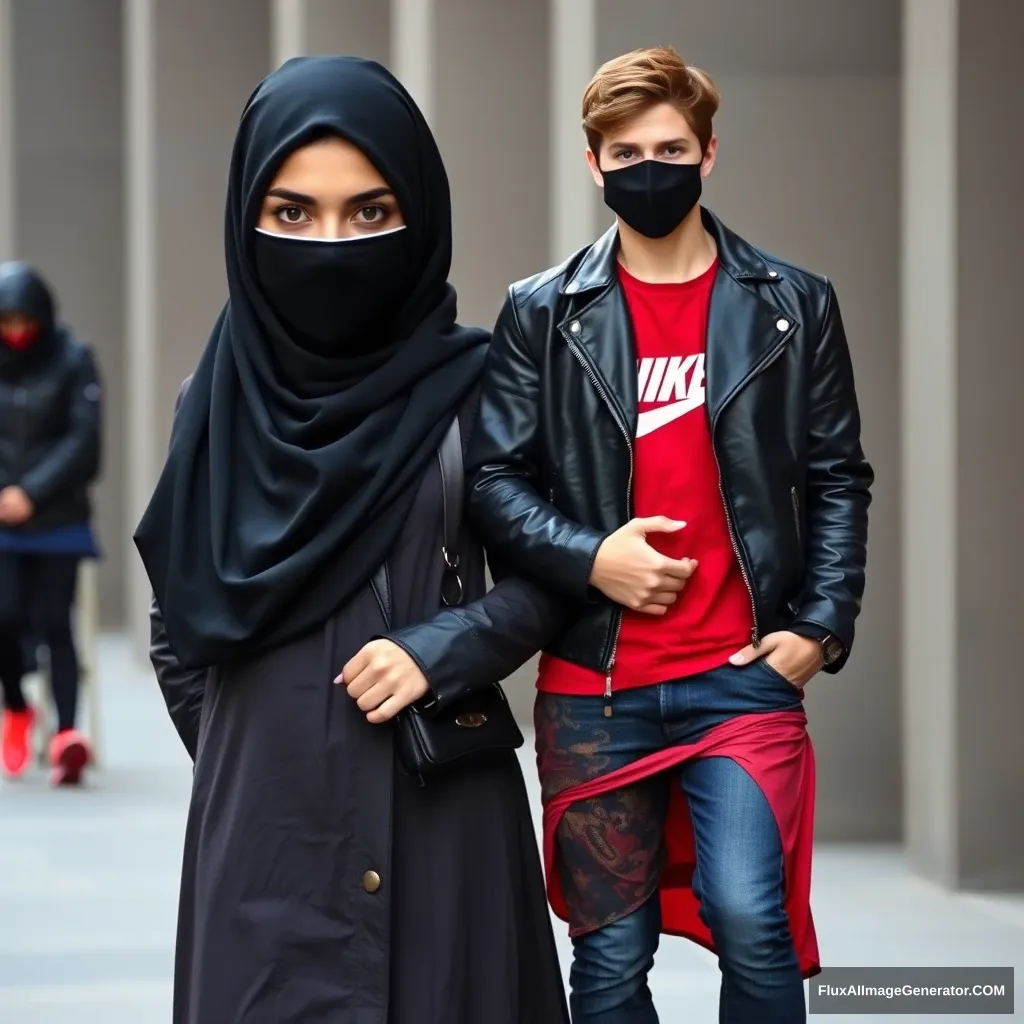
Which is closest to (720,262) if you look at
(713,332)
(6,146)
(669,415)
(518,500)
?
(713,332)

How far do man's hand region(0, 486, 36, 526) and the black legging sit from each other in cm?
19

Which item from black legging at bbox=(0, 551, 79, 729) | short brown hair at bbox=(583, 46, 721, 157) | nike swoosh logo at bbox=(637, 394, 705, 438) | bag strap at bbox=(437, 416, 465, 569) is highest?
short brown hair at bbox=(583, 46, 721, 157)

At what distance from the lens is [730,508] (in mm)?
3332

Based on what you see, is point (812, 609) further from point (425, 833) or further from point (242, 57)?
point (242, 57)

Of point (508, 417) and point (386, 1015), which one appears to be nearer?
point (386, 1015)

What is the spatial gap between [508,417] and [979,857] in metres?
3.63

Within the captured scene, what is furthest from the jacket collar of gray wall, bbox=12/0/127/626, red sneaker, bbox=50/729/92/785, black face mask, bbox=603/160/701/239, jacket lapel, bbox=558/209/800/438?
gray wall, bbox=12/0/127/626

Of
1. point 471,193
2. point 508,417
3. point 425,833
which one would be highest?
point 471,193

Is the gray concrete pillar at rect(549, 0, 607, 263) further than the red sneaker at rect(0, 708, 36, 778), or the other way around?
the red sneaker at rect(0, 708, 36, 778)

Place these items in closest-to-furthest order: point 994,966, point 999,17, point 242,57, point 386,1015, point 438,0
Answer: point 386,1015 < point 994,966 < point 999,17 < point 438,0 < point 242,57

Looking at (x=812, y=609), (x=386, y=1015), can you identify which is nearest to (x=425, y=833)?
(x=386, y=1015)

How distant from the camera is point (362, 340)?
3.21 metres

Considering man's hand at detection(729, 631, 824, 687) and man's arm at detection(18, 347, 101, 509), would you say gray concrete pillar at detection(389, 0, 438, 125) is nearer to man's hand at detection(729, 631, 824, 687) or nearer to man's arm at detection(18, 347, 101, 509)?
man's arm at detection(18, 347, 101, 509)

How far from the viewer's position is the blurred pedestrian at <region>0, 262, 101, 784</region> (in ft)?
28.1
